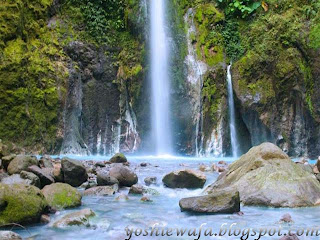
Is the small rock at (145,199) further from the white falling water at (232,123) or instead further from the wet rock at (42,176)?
the white falling water at (232,123)

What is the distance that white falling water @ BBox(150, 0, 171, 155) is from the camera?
1778cm

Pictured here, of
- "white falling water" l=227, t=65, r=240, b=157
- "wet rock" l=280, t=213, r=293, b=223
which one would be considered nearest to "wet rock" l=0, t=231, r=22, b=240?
"wet rock" l=280, t=213, r=293, b=223

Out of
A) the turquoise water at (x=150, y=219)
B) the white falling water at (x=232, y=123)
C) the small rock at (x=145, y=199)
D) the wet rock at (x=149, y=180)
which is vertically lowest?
the turquoise water at (x=150, y=219)

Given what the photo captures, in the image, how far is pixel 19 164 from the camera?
7.31m

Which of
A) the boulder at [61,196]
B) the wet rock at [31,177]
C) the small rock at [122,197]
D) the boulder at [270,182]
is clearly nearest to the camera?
the boulder at [61,196]

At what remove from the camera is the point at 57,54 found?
16875mm

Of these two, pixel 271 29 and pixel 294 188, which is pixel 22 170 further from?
pixel 271 29

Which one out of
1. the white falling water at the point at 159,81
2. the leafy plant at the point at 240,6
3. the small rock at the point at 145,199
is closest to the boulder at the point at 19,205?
the small rock at the point at 145,199

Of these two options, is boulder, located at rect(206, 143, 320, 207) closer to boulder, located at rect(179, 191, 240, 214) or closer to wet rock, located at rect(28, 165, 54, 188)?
boulder, located at rect(179, 191, 240, 214)

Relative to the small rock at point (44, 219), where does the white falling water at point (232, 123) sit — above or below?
above

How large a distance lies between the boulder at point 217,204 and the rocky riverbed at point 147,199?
0.01 meters

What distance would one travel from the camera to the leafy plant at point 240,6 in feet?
63.9

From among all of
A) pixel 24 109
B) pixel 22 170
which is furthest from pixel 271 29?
pixel 22 170

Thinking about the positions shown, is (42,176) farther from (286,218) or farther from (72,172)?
(286,218)
